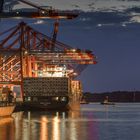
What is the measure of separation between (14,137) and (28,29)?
92.2m

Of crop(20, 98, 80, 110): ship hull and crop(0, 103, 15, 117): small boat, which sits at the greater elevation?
crop(0, 103, 15, 117): small boat

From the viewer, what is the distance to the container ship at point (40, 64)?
93938 millimetres

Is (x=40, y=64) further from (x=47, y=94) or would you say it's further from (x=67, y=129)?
(x=67, y=129)

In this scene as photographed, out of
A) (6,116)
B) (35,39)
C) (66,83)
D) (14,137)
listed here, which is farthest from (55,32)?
(14,137)

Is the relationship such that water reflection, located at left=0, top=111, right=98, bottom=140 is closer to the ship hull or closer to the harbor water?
the harbor water

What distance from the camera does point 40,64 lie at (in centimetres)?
13350

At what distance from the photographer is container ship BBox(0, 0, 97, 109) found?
9394 cm

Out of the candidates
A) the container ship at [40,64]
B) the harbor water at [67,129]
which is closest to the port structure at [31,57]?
the container ship at [40,64]

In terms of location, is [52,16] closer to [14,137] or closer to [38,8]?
[38,8]

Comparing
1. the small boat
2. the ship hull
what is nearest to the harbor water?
the small boat

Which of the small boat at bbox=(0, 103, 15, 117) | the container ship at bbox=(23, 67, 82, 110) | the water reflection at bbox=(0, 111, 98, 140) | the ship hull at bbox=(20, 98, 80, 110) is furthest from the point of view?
the container ship at bbox=(23, 67, 82, 110)

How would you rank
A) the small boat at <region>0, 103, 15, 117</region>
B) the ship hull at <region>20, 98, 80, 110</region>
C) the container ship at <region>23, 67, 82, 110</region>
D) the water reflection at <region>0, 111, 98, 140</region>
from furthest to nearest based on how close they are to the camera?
the container ship at <region>23, 67, 82, 110</region>
the ship hull at <region>20, 98, 80, 110</region>
the small boat at <region>0, 103, 15, 117</region>
the water reflection at <region>0, 111, 98, 140</region>

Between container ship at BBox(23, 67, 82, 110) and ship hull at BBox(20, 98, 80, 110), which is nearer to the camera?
ship hull at BBox(20, 98, 80, 110)

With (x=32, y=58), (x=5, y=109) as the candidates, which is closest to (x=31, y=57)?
(x=32, y=58)
